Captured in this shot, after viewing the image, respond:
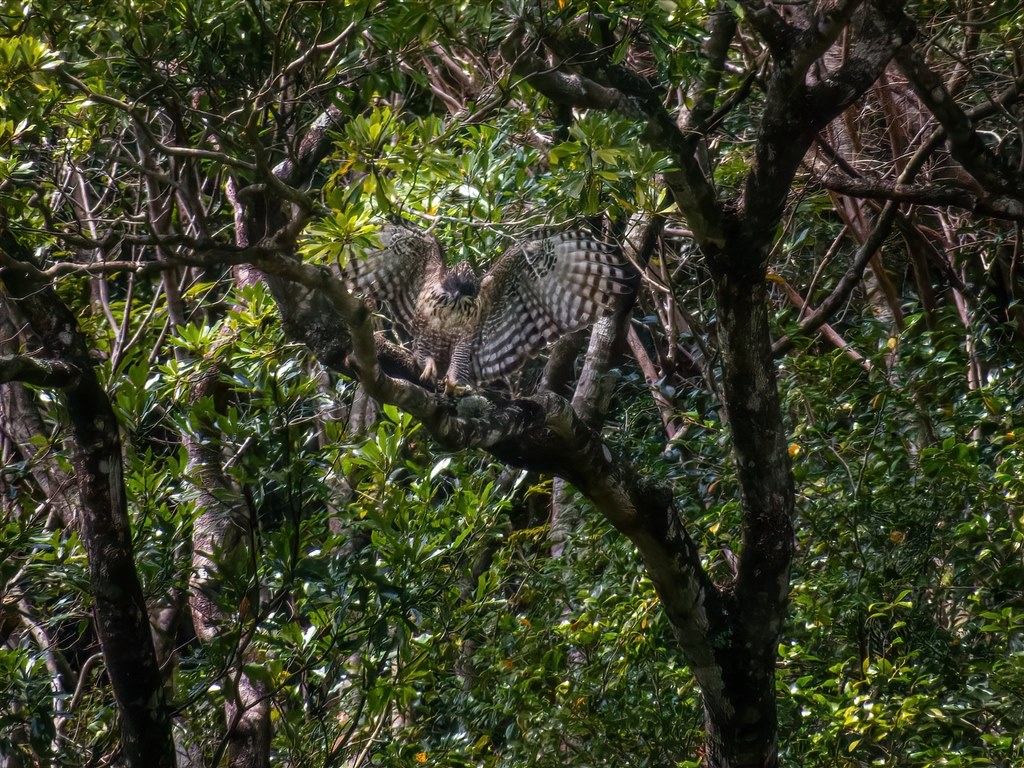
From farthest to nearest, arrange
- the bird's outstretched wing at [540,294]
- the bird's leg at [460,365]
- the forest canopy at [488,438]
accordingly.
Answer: the bird's leg at [460,365]
the bird's outstretched wing at [540,294]
the forest canopy at [488,438]

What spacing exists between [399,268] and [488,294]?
1.31ft

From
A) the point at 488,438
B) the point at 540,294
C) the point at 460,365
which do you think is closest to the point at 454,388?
the point at 460,365

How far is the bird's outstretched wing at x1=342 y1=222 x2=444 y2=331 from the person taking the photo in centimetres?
445

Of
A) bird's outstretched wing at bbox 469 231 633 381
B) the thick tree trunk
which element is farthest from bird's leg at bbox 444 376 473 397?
the thick tree trunk

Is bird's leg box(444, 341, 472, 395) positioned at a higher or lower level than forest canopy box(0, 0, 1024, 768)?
higher

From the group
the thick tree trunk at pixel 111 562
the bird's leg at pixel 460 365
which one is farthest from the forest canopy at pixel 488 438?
the bird's leg at pixel 460 365

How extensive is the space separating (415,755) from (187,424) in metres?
1.59

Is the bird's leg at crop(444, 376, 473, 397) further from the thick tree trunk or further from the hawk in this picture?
the thick tree trunk

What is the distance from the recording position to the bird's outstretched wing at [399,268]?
4.45m

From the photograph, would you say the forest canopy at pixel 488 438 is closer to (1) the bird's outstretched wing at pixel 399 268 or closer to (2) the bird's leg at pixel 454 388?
(1) the bird's outstretched wing at pixel 399 268

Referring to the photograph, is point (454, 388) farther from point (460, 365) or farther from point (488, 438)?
point (488, 438)

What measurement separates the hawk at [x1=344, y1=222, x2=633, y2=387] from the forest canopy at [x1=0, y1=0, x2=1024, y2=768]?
0.06 meters

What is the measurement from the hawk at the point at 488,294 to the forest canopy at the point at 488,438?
61 millimetres

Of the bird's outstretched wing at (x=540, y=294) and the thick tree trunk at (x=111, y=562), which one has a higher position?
the bird's outstretched wing at (x=540, y=294)
